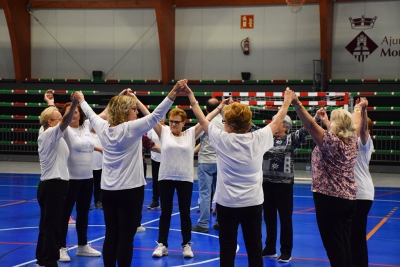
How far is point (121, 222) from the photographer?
5.28 meters

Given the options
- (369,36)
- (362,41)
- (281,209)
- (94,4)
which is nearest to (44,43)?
(94,4)

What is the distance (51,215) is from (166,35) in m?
14.2

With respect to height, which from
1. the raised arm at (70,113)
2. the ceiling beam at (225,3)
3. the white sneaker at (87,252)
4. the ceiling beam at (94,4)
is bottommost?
the white sneaker at (87,252)

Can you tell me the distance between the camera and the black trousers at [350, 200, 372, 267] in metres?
5.76

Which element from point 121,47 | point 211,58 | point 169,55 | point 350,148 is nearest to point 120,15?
point 121,47

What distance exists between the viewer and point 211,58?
1998 centimetres

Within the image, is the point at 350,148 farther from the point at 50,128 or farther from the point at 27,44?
A: the point at 27,44

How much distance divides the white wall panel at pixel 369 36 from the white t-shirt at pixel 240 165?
14512 mm

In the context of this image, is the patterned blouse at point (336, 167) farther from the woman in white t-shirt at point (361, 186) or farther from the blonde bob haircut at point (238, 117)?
the blonde bob haircut at point (238, 117)

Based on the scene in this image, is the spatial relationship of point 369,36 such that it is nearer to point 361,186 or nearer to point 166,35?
point 166,35

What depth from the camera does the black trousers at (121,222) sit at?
529 cm

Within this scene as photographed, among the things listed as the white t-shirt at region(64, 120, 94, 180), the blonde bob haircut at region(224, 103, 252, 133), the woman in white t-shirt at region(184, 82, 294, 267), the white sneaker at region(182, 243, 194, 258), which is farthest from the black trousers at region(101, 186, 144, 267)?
the white sneaker at region(182, 243, 194, 258)

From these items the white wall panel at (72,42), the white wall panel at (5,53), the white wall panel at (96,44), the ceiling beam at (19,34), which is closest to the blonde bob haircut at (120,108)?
the white wall panel at (96,44)

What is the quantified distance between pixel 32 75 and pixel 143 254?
15.7 meters
